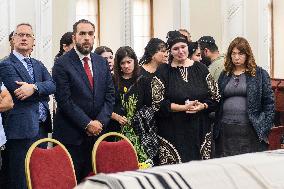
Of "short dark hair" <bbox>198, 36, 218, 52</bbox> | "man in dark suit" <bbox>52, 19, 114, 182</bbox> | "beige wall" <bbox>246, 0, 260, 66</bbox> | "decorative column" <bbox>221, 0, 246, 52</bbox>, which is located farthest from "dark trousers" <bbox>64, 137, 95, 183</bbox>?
"beige wall" <bbox>246, 0, 260, 66</bbox>

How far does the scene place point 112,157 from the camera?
3092 millimetres

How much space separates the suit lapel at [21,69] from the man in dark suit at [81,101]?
0.20 meters

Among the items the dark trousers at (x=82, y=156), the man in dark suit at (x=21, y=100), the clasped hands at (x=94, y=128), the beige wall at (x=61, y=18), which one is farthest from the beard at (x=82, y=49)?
the beige wall at (x=61, y=18)

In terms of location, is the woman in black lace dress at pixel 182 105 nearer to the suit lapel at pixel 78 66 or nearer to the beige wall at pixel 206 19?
the suit lapel at pixel 78 66

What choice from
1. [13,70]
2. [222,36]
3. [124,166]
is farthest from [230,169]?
[222,36]

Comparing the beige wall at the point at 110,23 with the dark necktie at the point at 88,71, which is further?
the beige wall at the point at 110,23

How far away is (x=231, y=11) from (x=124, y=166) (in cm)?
519

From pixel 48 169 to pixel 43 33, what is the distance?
3.58 meters

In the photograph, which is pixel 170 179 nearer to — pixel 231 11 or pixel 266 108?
pixel 266 108

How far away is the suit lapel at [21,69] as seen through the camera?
380 centimetres

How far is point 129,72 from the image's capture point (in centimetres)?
434

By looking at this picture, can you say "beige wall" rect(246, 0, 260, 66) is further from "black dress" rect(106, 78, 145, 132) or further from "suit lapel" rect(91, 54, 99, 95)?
"suit lapel" rect(91, 54, 99, 95)

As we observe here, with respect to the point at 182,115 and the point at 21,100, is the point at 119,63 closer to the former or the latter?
the point at 182,115

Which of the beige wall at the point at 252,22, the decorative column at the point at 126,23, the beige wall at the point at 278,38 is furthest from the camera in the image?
the beige wall at the point at 278,38
